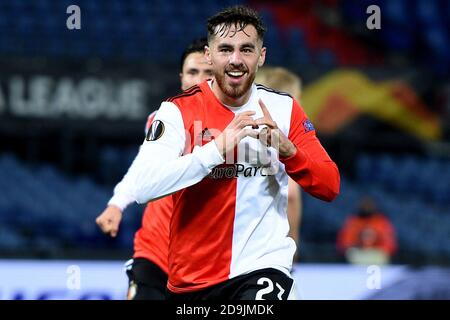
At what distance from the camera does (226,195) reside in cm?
487

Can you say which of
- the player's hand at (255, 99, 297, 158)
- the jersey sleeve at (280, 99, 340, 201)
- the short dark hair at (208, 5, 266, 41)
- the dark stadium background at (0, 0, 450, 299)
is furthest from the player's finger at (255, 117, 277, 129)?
the dark stadium background at (0, 0, 450, 299)

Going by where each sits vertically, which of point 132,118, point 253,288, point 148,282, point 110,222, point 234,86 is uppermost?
point 234,86

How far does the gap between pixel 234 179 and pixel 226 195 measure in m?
0.08

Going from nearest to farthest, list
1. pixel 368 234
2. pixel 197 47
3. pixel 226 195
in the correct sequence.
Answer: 1. pixel 226 195
2. pixel 197 47
3. pixel 368 234

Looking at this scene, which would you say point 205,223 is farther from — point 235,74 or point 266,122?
point 235,74

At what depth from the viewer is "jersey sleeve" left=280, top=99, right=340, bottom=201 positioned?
477 centimetres

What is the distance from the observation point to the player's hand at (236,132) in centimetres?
462

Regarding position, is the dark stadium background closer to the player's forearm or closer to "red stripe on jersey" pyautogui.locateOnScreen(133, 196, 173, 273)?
"red stripe on jersey" pyautogui.locateOnScreen(133, 196, 173, 273)

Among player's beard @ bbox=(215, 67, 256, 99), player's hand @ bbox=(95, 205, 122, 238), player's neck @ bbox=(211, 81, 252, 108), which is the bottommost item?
player's hand @ bbox=(95, 205, 122, 238)

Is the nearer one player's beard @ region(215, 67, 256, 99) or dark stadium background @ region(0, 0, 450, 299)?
player's beard @ region(215, 67, 256, 99)

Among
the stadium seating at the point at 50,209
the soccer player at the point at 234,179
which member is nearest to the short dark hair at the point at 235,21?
the soccer player at the point at 234,179

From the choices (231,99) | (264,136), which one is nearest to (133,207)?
(231,99)
